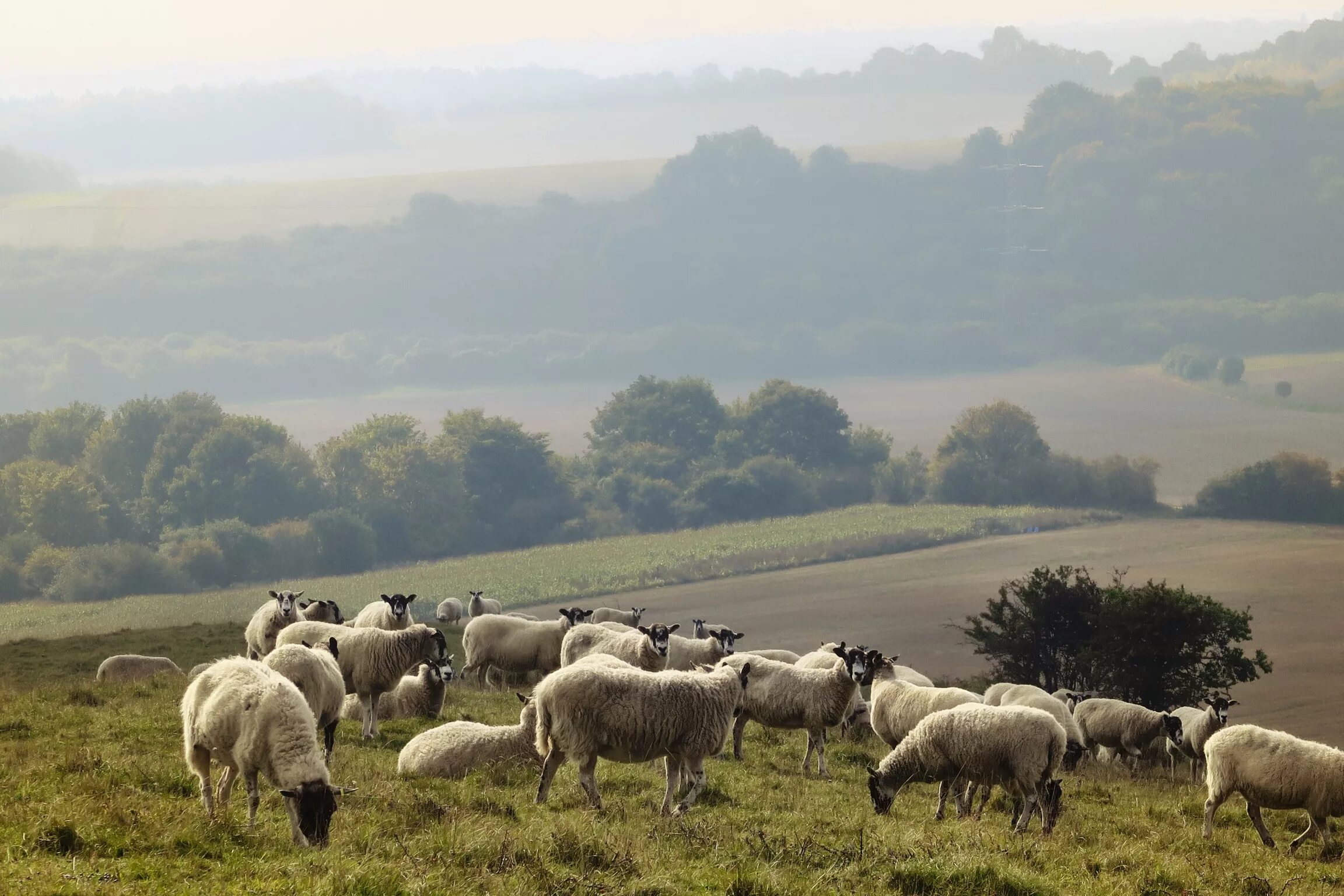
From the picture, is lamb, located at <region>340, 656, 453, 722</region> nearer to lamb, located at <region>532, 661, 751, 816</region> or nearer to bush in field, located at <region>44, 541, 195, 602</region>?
lamb, located at <region>532, 661, 751, 816</region>

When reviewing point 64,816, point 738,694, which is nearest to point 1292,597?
point 738,694

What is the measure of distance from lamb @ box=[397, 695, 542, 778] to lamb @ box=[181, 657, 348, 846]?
313 centimetres

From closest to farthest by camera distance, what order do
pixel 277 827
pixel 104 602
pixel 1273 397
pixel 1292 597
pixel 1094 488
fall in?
1. pixel 277 827
2. pixel 1292 597
3. pixel 104 602
4. pixel 1094 488
5. pixel 1273 397

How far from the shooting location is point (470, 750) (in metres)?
A: 15.0

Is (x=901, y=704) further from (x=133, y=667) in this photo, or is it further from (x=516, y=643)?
(x=133, y=667)

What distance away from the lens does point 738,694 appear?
14.2 metres

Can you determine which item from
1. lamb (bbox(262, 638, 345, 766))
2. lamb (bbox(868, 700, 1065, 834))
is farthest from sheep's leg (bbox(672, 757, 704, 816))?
lamb (bbox(262, 638, 345, 766))

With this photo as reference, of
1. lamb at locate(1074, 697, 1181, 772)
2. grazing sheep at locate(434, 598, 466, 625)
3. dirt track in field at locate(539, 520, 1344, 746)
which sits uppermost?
grazing sheep at locate(434, 598, 466, 625)

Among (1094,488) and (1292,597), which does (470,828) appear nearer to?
(1292,597)

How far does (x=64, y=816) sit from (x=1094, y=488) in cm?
13821

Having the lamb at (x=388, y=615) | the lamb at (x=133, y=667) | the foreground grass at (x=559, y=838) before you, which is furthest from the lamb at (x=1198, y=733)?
the lamb at (x=133, y=667)

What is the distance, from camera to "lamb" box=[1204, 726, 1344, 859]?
1427 cm

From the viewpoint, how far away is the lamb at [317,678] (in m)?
14.7

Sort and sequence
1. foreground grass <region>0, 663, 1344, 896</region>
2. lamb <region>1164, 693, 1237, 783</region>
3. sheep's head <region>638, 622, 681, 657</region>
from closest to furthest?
foreground grass <region>0, 663, 1344, 896</region>, sheep's head <region>638, 622, 681, 657</region>, lamb <region>1164, 693, 1237, 783</region>
